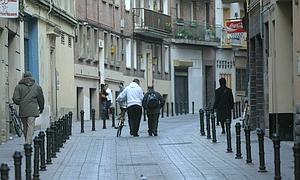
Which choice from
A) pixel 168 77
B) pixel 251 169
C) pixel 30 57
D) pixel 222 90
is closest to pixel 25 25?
pixel 30 57

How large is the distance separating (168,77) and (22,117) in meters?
39.7

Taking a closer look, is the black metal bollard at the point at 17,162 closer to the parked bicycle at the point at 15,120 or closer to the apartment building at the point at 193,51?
the parked bicycle at the point at 15,120

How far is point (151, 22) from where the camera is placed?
56.2 meters

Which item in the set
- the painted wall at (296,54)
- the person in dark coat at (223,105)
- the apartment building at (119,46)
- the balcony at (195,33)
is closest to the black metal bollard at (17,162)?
the painted wall at (296,54)

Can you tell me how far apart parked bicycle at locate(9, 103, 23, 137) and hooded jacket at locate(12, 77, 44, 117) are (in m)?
6.17

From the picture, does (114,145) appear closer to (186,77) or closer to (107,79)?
(107,79)

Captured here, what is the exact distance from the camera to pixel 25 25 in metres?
31.9

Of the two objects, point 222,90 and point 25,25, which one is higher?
point 25,25

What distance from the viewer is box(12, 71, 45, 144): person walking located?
20688mm

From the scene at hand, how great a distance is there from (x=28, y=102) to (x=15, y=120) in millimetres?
6831

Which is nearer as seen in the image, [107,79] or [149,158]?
[149,158]

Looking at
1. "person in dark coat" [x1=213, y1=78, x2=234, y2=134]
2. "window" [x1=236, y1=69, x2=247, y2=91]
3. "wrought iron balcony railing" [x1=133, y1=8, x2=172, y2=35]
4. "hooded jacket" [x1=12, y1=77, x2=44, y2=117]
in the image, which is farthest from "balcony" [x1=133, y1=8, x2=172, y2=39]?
"hooded jacket" [x1=12, y1=77, x2=44, y2=117]

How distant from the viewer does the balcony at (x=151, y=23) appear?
5516cm

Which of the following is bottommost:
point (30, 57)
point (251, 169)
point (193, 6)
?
point (251, 169)
